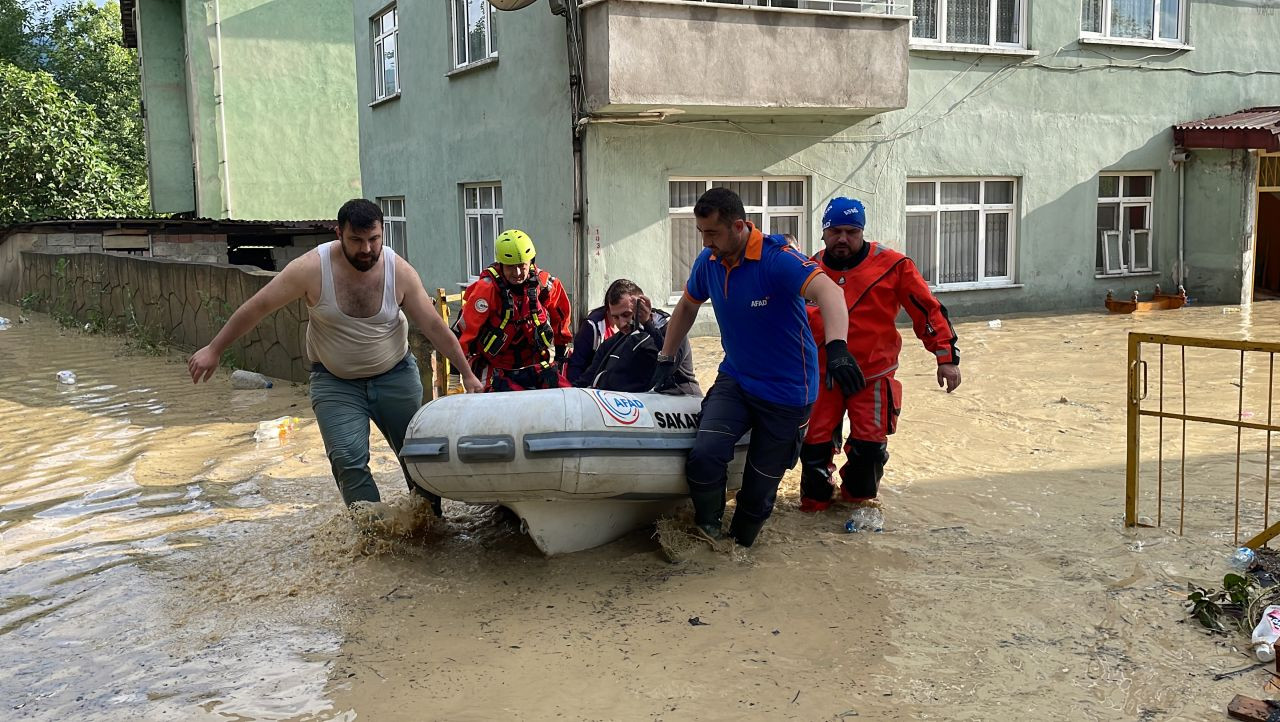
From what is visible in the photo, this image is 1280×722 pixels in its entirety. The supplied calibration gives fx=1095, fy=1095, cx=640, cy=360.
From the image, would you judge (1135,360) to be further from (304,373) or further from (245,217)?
(245,217)

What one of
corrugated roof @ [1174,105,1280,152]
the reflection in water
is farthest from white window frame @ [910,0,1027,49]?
the reflection in water

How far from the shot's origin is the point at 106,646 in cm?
454

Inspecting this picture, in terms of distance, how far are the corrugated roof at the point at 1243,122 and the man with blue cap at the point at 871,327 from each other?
40.5 feet

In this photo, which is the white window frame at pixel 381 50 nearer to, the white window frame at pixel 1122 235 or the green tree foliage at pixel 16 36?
the white window frame at pixel 1122 235

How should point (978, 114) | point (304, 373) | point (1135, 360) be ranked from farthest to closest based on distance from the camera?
point (978, 114)
point (304, 373)
point (1135, 360)

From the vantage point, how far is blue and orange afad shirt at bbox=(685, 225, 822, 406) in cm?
497

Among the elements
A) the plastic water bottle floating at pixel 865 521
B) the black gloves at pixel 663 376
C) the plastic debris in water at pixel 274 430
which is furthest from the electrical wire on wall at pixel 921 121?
the plastic water bottle floating at pixel 865 521

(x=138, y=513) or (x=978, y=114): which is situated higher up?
(x=978, y=114)

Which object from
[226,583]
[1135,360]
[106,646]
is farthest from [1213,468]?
[106,646]

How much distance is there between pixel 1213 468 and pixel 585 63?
8.41 meters

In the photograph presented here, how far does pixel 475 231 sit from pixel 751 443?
39.6ft

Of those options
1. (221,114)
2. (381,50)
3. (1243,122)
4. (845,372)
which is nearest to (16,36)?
(221,114)

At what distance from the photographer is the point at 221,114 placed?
24.6m

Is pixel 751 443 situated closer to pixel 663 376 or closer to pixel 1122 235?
pixel 663 376
